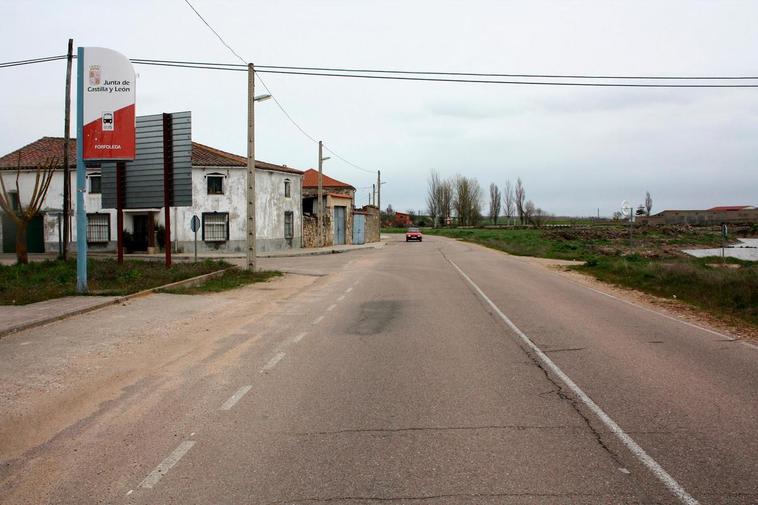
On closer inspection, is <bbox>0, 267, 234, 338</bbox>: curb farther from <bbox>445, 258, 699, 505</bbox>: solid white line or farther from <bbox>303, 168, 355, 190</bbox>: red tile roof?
<bbox>303, 168, 355, 190</bbox>: red tile roof

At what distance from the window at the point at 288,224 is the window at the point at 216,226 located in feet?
17.3

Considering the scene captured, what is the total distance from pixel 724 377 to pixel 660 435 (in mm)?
2751

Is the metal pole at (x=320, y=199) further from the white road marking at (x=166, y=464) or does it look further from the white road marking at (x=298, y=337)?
the white road marking at (x=166, y=464)

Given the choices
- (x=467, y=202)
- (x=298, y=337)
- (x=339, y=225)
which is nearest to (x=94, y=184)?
(x=339, y=225)

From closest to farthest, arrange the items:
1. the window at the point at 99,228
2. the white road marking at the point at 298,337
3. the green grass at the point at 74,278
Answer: the white road marking at the point at 298,337
the green grass at the point at 74,278
the window at the point at 99,228

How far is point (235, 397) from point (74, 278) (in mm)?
13807

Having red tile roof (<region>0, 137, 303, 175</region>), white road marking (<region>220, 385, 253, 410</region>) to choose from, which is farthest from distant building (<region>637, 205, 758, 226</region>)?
white road marking (<region>220, 385, 253, 410</region>)

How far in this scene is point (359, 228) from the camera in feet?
197

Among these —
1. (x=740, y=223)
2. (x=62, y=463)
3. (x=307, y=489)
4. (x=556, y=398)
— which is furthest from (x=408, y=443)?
(x=740, y=223)

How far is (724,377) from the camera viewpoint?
23.6ft

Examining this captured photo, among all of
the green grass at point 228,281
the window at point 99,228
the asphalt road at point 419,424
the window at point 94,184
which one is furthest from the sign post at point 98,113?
the window at point 99,228

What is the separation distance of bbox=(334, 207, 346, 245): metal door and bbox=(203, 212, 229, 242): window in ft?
52.9

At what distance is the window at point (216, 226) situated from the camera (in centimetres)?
3866

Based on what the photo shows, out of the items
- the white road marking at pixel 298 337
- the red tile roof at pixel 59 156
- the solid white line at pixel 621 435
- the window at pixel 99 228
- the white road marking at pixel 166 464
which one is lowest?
the white road marking at pixel 298 337
